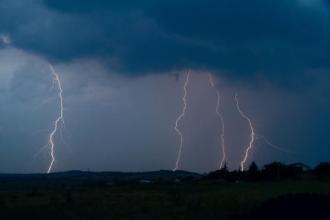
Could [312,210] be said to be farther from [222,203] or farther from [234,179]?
[234,179]

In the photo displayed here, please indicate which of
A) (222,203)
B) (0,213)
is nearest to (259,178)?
(222,203)

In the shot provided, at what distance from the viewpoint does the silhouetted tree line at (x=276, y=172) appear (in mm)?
75562

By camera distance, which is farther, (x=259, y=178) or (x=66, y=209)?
(x=259, y=178)

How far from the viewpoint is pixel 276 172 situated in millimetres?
79688

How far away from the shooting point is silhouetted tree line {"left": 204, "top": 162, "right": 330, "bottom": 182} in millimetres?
75562

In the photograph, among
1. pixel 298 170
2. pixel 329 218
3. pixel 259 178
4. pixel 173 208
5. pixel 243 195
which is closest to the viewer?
pixel 329 218

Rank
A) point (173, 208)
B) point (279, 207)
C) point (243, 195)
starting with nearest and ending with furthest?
1. point (279, 207)
2. point (173, 208)
3. point (243, 195)

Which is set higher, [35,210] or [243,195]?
[243,195]

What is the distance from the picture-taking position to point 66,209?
3997cm

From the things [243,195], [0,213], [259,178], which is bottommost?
[0,213]

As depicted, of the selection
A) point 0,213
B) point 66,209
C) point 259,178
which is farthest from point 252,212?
point 259,178

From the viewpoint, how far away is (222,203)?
40.4m

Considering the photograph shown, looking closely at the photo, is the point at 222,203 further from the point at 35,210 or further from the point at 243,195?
the point at 35,210

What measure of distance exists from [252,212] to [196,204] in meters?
9.79
